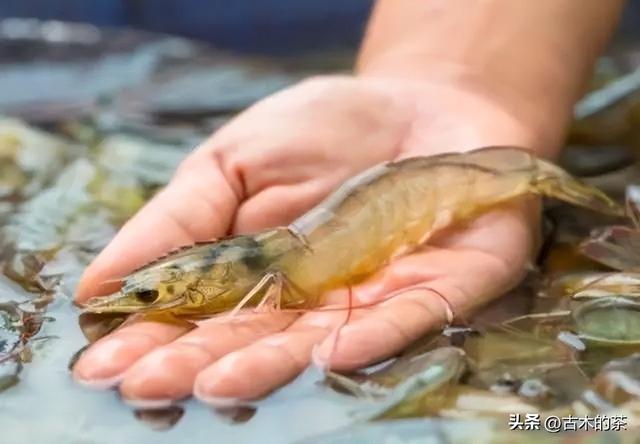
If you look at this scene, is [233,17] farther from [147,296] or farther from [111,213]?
[147,296]

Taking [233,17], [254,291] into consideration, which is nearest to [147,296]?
[254,291]

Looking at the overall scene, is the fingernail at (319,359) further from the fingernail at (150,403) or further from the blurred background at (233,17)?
the blurred background at (233,17)

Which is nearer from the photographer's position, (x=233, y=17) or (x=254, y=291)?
(x=254, y=291)

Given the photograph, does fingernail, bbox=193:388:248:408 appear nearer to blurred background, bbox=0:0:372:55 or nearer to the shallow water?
the shallow water

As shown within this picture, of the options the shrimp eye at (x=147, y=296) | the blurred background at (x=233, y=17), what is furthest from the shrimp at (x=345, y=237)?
the blurred background at (x=233, y=17)

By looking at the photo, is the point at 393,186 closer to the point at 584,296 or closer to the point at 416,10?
the point at 584,296

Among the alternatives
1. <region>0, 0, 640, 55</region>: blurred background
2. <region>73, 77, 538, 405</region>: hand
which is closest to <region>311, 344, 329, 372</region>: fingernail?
<region>73, 77, 538, 405</region>: hand
